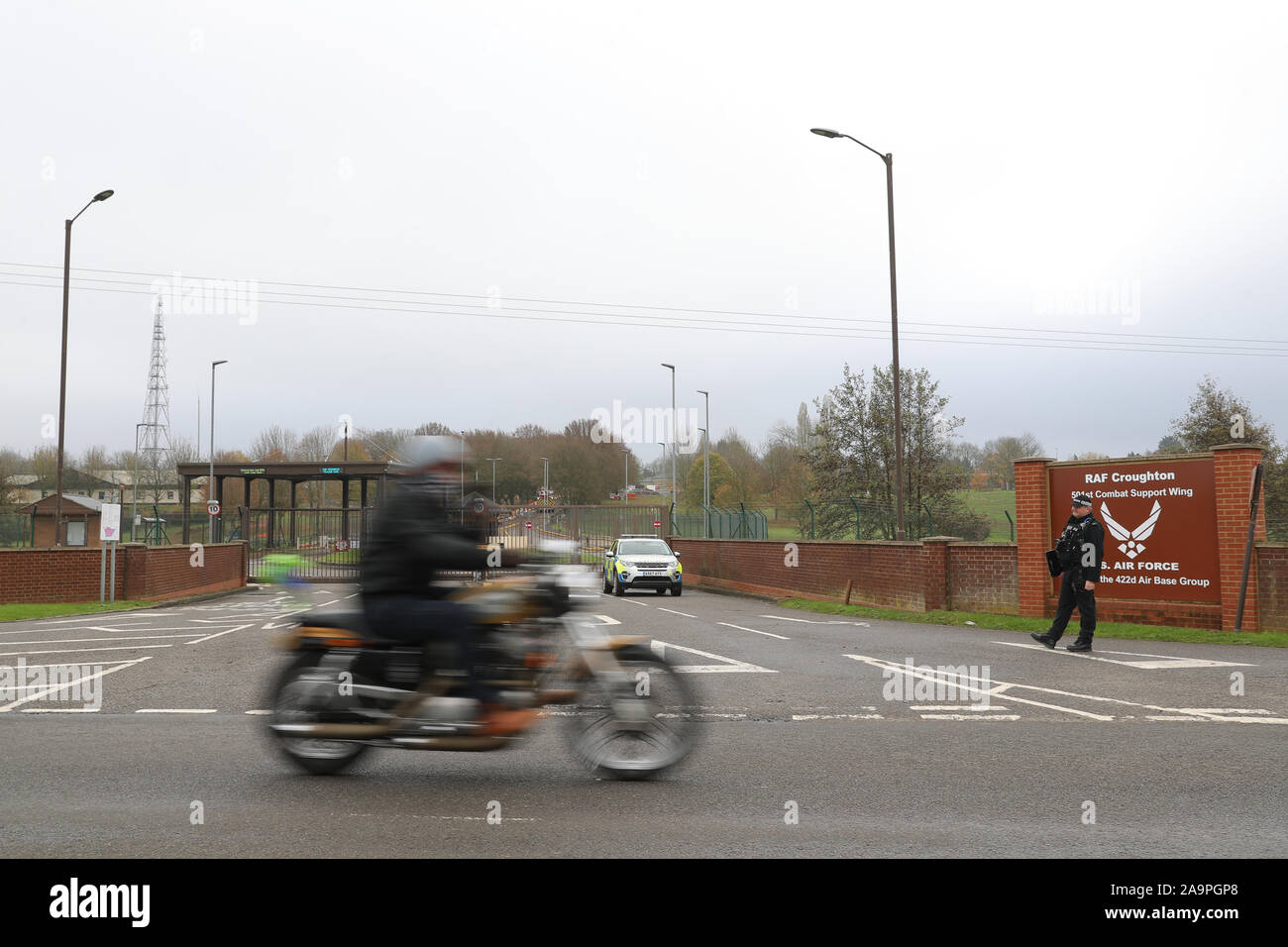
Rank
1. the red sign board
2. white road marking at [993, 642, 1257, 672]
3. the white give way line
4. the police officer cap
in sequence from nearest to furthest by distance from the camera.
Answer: the police officer cap, the white give way line, white road marking at [993, 642, 1257, 672], the red sign board

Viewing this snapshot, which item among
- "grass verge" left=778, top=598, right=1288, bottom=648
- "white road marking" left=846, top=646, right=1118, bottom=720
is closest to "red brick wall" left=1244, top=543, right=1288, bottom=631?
"grass verge" left=778, top=598, right=1288, bottom=648

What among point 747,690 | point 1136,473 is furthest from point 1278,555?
point 747,690

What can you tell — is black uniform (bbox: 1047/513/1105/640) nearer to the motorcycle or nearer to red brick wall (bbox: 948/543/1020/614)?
red brick wall (bbox: 948/543/1020/614)

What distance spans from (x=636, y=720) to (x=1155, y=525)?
12.9 meters

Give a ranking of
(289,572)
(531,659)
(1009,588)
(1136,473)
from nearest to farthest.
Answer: (531,659) < (289,572) < (1136,473) < (1009,588)

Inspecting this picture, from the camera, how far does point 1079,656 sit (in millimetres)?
12344

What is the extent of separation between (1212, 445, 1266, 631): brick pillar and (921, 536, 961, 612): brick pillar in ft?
17.1

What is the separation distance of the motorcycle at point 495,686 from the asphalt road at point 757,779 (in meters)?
0.25

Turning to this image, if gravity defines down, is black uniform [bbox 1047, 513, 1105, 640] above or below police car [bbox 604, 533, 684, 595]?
above

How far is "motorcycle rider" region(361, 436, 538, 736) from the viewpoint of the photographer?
5641mm

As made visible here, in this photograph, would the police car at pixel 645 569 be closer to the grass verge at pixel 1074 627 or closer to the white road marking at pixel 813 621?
the grass verge at pixel 1074 627

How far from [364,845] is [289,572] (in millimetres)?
2567
